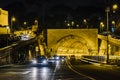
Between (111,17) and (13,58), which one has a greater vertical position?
(111,17)

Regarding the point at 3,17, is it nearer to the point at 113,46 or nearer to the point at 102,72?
the point at 113,46

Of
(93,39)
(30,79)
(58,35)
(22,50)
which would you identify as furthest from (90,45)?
(30,79)

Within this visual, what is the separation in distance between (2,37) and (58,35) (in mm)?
73716

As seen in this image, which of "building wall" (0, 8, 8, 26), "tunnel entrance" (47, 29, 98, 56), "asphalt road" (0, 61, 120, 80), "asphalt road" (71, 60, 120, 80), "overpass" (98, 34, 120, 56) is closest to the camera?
"asphalt road" (0, 61, 120, 80)

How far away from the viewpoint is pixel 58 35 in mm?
170500

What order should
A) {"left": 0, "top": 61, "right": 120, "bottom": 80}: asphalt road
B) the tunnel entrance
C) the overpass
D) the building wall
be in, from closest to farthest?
{"left": 0, "top": 61, "right": 120, "bottom": 80}: asphalt road
the overpass
the building wall
the tunnel entrance

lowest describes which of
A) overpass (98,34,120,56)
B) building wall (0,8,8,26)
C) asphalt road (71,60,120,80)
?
asphalt road (71,60,120,80)

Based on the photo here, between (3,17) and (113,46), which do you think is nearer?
(3,17)

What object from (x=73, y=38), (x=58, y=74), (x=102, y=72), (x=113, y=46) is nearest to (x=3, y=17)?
(x=113, y=46)

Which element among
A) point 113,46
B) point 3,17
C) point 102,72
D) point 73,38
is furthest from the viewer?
point 73,38

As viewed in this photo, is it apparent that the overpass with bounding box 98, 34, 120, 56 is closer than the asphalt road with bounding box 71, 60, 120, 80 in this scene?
No

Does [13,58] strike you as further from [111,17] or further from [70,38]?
[111,17]

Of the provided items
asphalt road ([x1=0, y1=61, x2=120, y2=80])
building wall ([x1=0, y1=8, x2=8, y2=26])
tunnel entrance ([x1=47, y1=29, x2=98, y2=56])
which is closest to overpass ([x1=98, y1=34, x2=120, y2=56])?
tunnel entrance ([x1=47, y1=29, x2=98, y2=56])

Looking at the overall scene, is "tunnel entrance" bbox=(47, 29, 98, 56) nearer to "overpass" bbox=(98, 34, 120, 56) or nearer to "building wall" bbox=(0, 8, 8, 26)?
"overpass" bbox=(98, 34, 120, 56)
